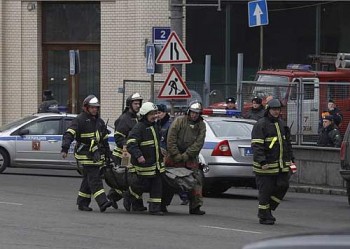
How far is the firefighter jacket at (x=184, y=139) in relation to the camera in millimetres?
14492

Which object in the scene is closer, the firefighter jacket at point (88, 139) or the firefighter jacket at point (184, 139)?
the firefighter jacket at point (88, 139)

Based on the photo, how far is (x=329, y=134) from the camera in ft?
66.4

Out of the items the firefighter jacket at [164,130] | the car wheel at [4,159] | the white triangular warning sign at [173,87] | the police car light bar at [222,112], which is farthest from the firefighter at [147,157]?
the car wheel at [4,159]

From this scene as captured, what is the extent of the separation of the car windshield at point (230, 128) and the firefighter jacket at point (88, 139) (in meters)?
3.50

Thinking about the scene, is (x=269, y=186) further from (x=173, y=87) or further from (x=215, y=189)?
(x=173, y=87)

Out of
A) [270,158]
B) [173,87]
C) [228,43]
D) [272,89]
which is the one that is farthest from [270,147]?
[228,43]

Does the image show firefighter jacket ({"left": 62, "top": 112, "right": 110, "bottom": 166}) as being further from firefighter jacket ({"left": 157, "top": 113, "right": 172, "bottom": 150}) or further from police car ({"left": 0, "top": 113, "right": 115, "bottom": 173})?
police car ({"left": 0, "top": 113, "right": 115, "bottom": 173})

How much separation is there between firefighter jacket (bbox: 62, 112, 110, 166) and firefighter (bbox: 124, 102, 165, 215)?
0.59m

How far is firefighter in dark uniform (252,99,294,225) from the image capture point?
43.3 ft

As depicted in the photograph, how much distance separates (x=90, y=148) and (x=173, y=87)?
4.80 metres

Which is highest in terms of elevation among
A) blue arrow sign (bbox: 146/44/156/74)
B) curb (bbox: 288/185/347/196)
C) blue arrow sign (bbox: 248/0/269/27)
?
blue arrow sign (bbox: 248/0/269/27)

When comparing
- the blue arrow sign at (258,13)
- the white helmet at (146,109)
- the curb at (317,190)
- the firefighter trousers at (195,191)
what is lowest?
the curb at (317,190)

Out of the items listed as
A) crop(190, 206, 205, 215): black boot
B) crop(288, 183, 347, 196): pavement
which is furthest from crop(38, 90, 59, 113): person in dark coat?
crop(190, 206, 205, 215): black boot

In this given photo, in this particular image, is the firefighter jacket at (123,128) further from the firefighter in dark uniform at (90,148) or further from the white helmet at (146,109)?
the white helmet at (146,109)
